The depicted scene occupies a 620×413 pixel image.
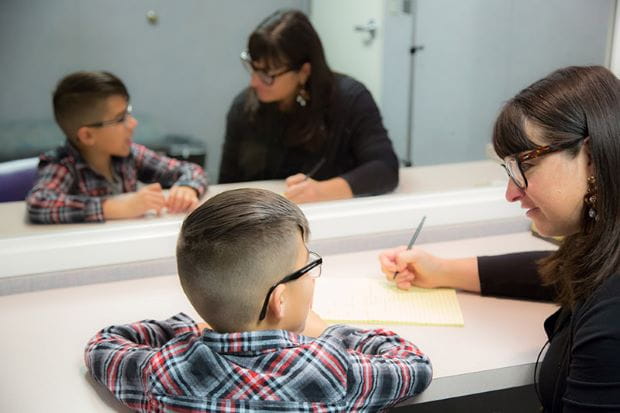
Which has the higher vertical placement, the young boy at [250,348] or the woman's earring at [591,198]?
the woman's earring at [591,198]

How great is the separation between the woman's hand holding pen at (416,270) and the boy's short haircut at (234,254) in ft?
1.51

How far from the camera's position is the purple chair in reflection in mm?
1809

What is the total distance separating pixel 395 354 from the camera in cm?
106

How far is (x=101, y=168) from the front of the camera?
6.14ft

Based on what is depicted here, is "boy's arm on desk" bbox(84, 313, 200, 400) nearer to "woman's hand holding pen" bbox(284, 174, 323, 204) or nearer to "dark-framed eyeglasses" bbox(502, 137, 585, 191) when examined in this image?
"dark-framed eyeglasses" bbox(502, 137, 585, 191)

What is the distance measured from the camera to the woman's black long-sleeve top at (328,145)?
→ 2.03 meters

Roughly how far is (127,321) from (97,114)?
730 mm

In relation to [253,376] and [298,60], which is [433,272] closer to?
[253,376]

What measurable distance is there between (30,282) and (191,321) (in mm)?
468

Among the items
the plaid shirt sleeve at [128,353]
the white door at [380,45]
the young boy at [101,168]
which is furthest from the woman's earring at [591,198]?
the white door at [380,45]

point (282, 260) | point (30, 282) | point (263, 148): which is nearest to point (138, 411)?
point (282, 260)

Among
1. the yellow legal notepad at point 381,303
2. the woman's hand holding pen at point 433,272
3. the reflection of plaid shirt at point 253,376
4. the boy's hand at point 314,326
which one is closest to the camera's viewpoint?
the reflection of plaid shirt at point 253,376

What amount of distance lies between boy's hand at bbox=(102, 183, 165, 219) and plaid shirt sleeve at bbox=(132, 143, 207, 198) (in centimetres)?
12

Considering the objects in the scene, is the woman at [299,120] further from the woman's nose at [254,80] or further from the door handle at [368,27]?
the door handle at [368,27]
